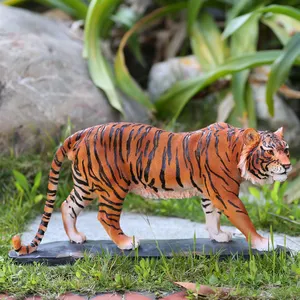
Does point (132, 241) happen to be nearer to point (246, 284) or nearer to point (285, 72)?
point (246, 284)

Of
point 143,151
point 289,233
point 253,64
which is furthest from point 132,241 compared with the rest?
point 253,64

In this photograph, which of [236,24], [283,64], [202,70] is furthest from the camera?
[202,70]

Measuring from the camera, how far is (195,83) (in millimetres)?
4527

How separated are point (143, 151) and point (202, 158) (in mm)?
293

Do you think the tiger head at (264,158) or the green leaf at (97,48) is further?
the green leaf at (97,48)

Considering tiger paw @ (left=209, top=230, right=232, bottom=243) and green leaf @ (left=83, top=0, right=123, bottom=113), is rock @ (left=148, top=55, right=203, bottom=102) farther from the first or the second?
tiger paw @ (left=209, top=230, right=232, bottom=243)

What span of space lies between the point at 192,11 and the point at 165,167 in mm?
2641

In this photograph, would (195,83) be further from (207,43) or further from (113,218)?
(113,218)

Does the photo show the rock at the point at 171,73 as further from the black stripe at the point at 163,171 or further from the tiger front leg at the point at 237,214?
the tiger front leg at the point at 237,214

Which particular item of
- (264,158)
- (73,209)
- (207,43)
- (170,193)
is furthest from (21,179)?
(207,43)

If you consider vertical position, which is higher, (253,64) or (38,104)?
(253,64)

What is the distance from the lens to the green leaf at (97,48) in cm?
438

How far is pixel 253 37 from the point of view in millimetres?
4773

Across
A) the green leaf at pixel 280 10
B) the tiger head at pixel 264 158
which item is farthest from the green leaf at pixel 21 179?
the green leaf at pixel 280 10
